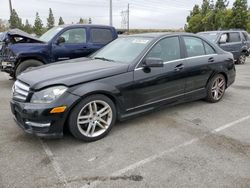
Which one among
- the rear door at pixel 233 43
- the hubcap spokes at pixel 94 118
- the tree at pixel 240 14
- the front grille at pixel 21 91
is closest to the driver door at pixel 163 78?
the hubcap spokes at pixel 94 118

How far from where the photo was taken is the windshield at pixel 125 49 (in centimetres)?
399

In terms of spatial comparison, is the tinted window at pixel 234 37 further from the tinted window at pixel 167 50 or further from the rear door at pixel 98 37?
the tinted window at pixel 167 50

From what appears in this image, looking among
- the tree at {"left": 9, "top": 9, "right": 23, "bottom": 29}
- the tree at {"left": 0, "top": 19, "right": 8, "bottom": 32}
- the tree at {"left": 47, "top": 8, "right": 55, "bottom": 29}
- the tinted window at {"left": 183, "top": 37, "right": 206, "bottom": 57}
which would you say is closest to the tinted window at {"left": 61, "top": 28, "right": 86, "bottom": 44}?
the tinted window at {"left": 183, "top": 37, "right": 206, "bottom": 57}

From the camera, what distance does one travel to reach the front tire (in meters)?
3.27

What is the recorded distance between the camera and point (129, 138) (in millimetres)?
3588

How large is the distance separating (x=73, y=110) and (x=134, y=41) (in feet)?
6.06

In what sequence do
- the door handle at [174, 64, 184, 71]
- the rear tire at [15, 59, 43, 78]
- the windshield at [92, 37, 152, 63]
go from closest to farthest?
the windshield at [92, 37, 152, 63] < the door handle at [174, 64, 184, 71] < the rear tire at [15, 59, 43, 78]

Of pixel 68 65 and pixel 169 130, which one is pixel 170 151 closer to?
pixel 169 130

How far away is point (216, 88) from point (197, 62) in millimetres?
976

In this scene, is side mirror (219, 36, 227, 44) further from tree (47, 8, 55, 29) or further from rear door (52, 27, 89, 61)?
tree (47, 8, 55, 29)

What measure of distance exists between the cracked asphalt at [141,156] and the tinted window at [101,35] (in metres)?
4.14

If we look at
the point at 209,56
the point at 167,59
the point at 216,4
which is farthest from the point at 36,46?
the point at 216,4

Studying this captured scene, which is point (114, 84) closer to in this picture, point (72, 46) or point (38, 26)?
point (72, 46)

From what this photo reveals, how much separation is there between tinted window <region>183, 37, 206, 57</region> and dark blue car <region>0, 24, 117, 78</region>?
3.70 metres
